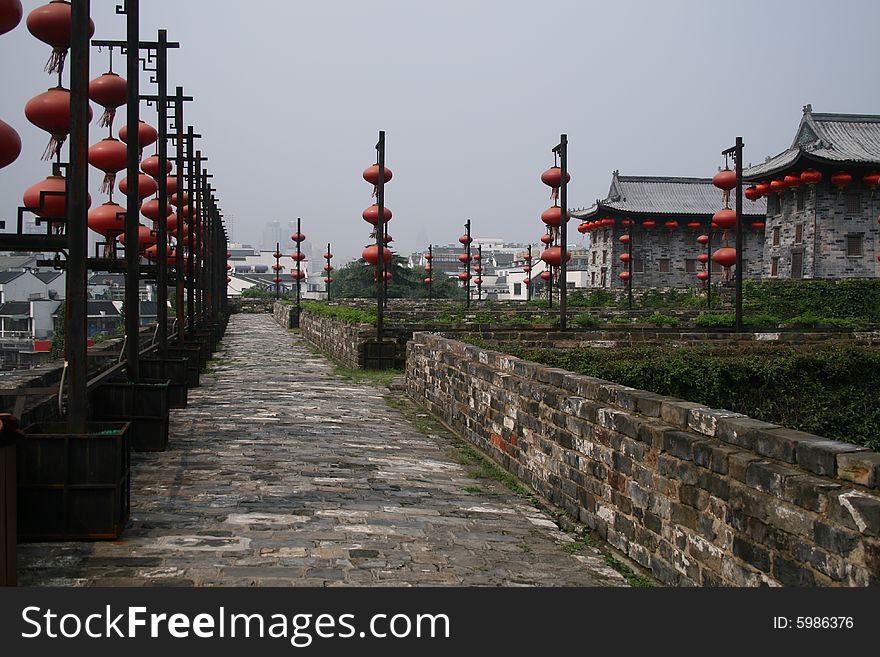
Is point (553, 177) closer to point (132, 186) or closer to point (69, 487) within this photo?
point (132, 186)

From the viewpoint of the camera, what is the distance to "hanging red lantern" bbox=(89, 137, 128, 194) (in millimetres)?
8047

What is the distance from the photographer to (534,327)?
16047mm

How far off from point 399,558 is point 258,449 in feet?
12.2

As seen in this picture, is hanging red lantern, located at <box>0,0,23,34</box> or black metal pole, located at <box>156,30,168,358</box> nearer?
hanging red lantern, located at <box>0,0,23,34</box>

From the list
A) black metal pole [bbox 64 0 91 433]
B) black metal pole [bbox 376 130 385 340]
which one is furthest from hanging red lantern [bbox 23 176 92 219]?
black metal pole [bbox 376 130 385 340]

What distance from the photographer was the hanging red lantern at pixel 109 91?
7969 millimetres

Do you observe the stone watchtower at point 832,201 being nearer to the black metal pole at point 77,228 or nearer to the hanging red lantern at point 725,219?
the hanging red lantern at point 725,219

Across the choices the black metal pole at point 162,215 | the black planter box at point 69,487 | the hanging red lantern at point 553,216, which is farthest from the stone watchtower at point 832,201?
the black planter box at point 69,487

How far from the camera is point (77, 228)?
5.49 meters

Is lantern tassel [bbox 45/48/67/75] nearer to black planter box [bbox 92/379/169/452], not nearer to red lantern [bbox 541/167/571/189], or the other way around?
black planter box [bbox 92/379/169/452]

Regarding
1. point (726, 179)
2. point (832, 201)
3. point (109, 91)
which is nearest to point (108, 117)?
point (109, 91)

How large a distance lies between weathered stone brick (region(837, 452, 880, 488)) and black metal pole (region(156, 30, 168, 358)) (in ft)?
28.6

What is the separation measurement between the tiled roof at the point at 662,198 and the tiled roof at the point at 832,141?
8833 millimetres
